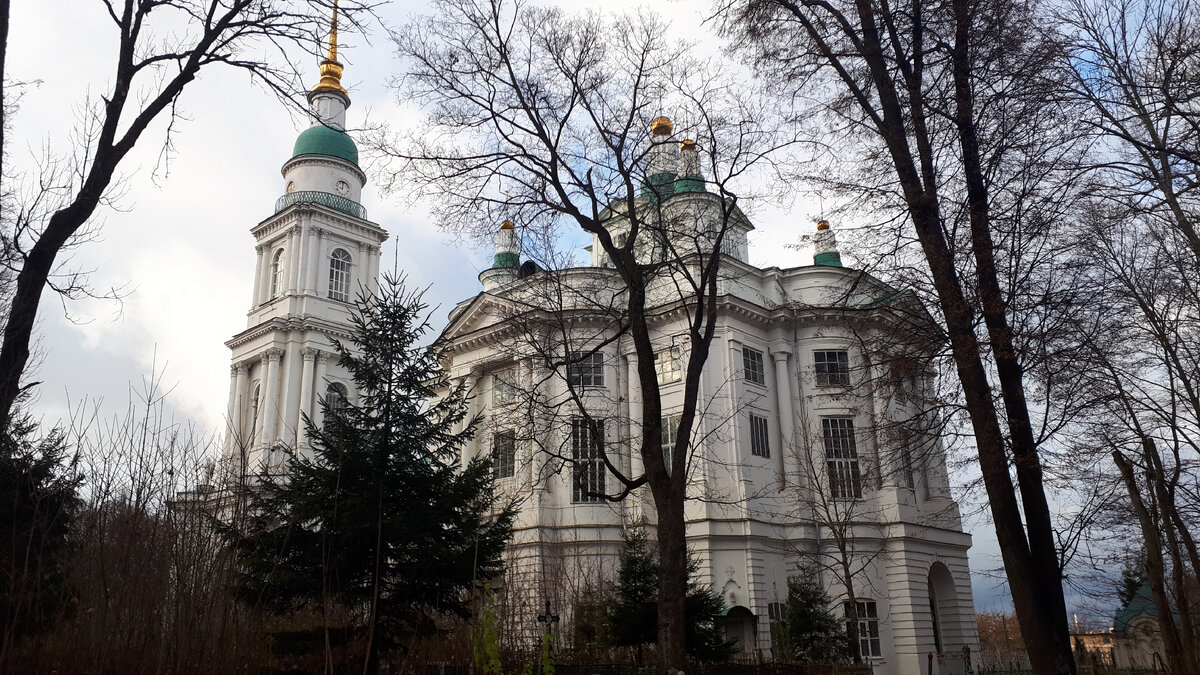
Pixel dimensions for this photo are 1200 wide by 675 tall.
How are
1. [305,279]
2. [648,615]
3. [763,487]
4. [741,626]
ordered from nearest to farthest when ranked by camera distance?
[648,615], [741,626], [763,487], [305,279]

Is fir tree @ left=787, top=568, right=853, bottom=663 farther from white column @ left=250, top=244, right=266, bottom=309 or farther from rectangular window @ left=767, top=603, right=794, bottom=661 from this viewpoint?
white column @ left=250, top=244, right=266, bottom=309

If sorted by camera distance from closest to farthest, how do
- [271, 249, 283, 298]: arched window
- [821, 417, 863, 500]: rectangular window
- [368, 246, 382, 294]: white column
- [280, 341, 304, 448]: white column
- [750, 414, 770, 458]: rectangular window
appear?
[750, 414, 770, 458]: rectangular window
[821, 417, 863, 500]: rectangular window
[280, 341, 304, 448]: white column
[271, 249, 283, 298]: arched window
[368, 246, 382, 294]: white column

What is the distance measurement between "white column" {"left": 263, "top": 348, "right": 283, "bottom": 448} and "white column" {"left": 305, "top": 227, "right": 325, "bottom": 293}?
406 cm

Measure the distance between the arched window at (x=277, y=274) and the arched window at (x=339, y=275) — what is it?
2.83 meters

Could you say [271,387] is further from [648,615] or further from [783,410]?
[648,615]

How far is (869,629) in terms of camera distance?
32469mm

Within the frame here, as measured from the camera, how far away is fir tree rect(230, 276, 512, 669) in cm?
1442

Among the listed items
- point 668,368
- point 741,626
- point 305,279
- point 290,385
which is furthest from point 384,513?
point 305,279

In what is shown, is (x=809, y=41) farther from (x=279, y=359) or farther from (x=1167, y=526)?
(x=279, y=359)

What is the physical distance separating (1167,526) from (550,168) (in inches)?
607

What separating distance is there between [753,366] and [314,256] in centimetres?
2757

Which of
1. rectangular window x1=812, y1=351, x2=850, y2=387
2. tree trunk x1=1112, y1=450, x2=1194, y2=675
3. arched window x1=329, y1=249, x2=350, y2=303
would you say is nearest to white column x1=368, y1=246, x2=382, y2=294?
arched window x1=329, y1=249, x2=350, y2=303

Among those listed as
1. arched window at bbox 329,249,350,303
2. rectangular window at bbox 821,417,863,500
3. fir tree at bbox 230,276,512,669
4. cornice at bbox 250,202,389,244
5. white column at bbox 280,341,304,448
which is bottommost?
fir tree at bbox 230,276,512,669

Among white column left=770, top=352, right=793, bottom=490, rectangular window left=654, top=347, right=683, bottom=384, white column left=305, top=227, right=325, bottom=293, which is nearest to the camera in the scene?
rectangular window left=654, top=347, right=683, bottom=384
